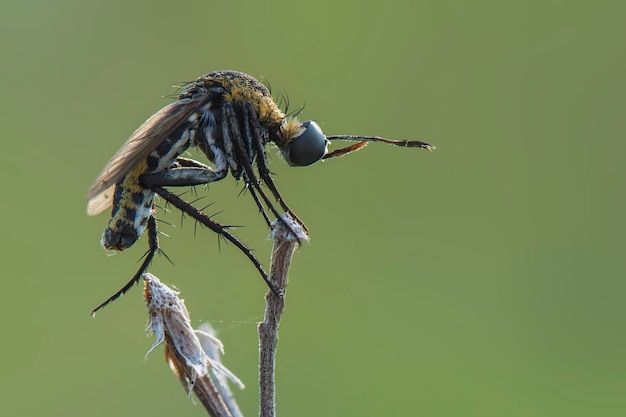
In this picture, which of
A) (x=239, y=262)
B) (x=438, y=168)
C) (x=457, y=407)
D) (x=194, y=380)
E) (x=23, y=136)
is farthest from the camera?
(x=23, y=136)

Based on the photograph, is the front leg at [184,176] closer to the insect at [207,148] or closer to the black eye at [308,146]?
the insect at [207,148]

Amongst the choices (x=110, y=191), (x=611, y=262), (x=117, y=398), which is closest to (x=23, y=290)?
(x=117, y=398)

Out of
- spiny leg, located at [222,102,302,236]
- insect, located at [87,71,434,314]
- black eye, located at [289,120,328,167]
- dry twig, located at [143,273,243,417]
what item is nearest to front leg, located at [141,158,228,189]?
insect, located at [87,71,434,314]

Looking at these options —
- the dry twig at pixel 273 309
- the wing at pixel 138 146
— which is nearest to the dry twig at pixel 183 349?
the dry twig at pixel 273 309

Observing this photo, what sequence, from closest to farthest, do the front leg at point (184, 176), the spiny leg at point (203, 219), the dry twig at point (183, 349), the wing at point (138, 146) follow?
1. the dry twig at point (183, 349)
2. the wing at point (138, 146)
3. the spiny leg at point (203, 219)
4. the front leg at point (184, 176)

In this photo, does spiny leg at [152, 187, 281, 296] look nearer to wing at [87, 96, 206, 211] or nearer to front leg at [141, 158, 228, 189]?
front leg at [141, 158, 228, 189]

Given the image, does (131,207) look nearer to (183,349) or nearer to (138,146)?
(138,146)

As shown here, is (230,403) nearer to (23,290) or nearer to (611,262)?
(23,290)
